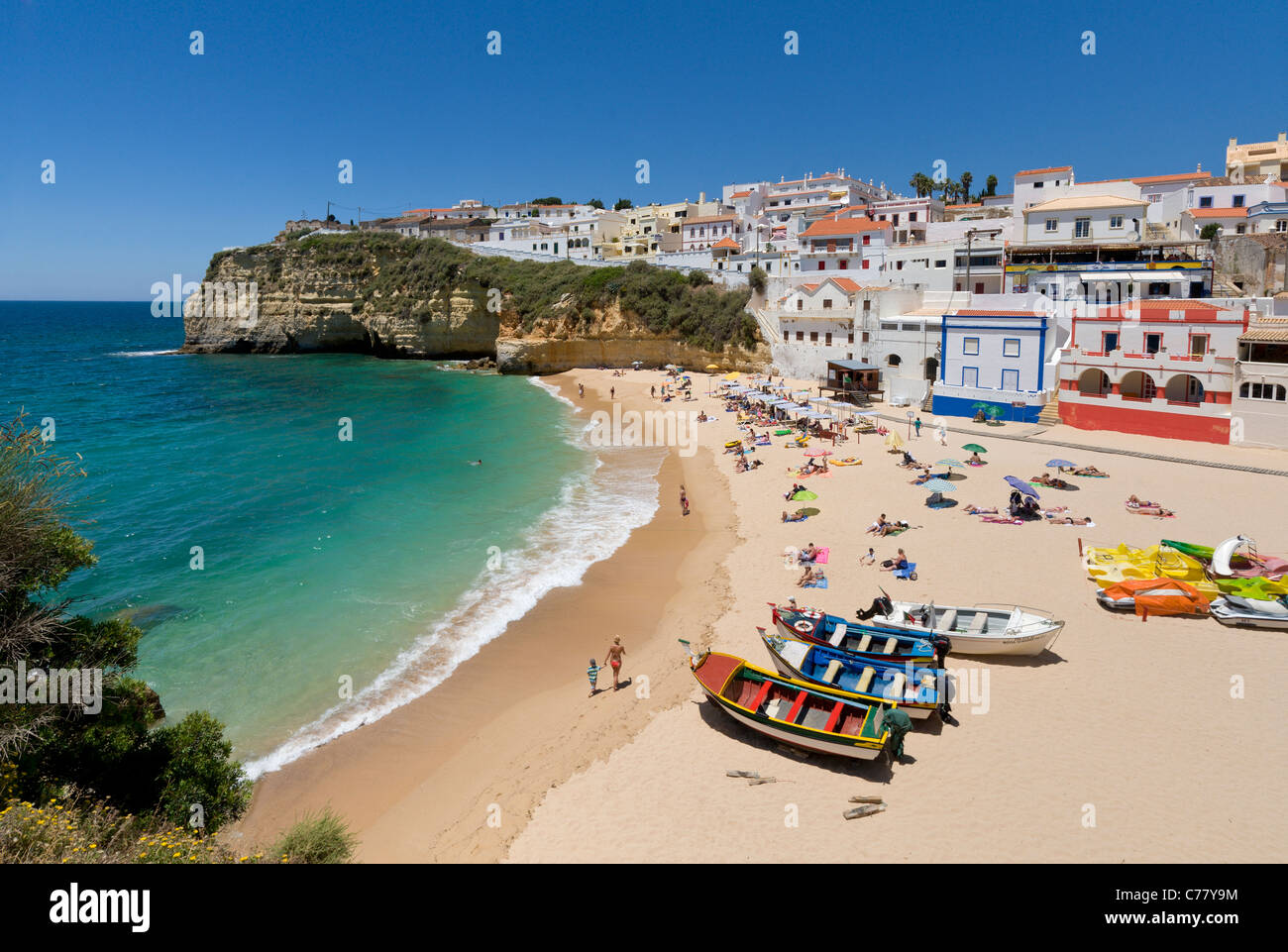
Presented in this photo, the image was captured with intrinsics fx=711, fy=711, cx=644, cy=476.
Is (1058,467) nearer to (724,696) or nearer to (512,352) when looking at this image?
(724,696)

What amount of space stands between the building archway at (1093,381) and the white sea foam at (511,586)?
65.6 ft

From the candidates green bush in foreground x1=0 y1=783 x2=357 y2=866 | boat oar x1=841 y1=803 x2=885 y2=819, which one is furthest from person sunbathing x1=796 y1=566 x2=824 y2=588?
green bush in foreground x1=0 y1=783 x2=357 y2=866

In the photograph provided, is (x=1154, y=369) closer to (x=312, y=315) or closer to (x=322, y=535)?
(x=322, y=535)

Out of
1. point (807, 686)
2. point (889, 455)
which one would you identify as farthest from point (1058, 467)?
point (807, 686)

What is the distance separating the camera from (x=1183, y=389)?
103 ft

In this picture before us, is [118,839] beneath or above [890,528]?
beneath

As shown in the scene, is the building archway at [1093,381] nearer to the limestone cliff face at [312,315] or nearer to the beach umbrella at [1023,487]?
the beach umbrella at [1023,487]

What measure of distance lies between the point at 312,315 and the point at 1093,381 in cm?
7895

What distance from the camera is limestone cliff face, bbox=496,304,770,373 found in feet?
181

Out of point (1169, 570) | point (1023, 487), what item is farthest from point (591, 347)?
point (1169, 570)

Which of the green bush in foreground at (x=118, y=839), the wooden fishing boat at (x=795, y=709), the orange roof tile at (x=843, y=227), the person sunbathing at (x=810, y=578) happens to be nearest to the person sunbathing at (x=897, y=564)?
the person sunbathing at (x=810, y=578)

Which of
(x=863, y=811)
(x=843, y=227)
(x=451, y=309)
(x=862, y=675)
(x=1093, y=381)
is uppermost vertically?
(x=843, y=227)

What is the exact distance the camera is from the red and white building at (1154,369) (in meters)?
28.3

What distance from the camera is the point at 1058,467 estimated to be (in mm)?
24906
